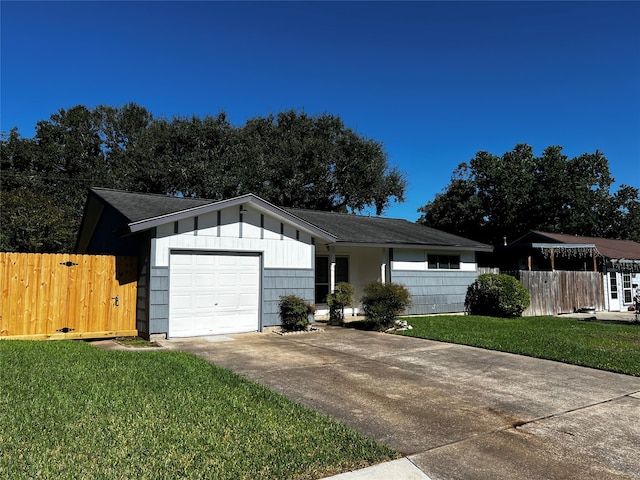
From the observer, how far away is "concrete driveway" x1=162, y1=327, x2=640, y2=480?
357cm

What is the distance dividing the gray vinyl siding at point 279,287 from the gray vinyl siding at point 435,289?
13.0ft

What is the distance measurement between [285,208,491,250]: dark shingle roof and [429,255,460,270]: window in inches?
23.4

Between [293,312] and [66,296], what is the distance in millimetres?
5422

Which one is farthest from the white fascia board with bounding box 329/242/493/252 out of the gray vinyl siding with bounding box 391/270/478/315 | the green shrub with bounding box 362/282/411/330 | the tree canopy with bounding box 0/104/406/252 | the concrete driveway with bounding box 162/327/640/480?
the tree canopy with bounding box 0/104/406/252

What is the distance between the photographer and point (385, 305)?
11.9 m

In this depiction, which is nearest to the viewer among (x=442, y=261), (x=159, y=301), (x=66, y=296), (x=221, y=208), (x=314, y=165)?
(x=66, y=296)

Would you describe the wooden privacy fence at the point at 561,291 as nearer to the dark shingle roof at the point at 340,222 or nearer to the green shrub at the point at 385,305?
the dark shingle roof at the point at 340,222

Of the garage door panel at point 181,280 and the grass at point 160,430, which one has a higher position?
the garage door panel at point 181,280

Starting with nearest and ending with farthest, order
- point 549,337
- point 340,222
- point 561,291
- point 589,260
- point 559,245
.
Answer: point 549,337 → point 340,222 → point 561,291 → point 559,245 → point 589,260

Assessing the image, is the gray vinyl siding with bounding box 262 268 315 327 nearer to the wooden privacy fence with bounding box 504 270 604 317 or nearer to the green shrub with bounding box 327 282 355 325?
the green shrub with bounding box 327 282 355 325

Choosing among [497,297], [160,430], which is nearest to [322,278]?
[497,297]

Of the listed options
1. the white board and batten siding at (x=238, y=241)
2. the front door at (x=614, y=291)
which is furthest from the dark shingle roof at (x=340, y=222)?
the front door at (x=614, y=291)

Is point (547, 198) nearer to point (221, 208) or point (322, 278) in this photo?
point (322, 278)

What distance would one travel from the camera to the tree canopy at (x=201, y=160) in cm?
3050
